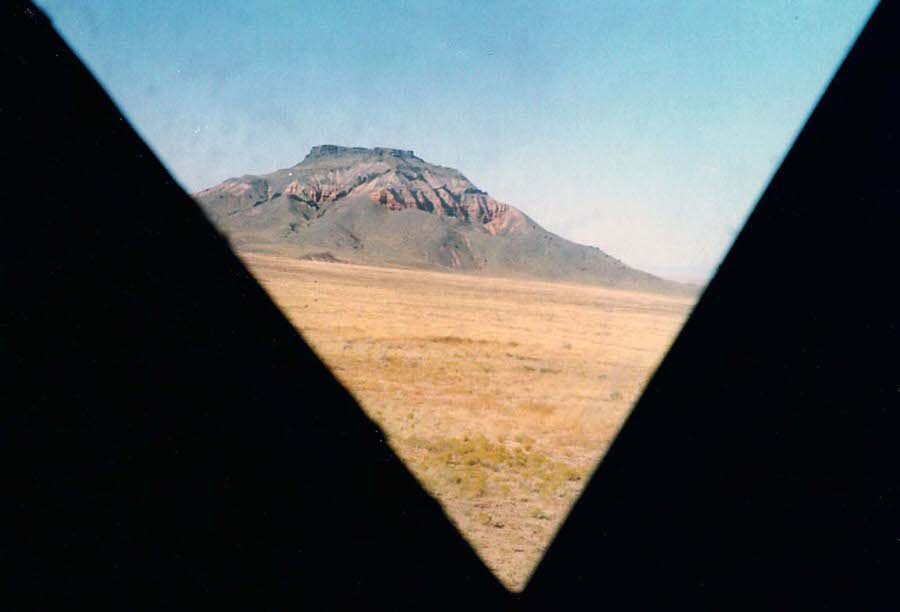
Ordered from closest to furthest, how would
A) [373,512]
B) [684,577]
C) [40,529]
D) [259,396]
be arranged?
1. [40,529]
2. [684,577]
3. [373,512]
4. [259,396]

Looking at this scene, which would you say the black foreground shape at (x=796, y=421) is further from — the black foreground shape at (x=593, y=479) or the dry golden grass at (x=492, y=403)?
the dry golden grass at (x=492, y=403)

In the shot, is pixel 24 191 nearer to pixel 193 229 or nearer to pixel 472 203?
pixel 193 229

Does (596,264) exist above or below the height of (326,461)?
above

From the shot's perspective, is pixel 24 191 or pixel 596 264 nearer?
pixel 24 191

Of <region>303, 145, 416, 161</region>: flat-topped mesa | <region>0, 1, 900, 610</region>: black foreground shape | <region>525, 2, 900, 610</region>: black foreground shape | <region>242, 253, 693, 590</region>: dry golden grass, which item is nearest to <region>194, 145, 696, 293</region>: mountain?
<region>303, 145, 416, 161</region>: flat-topped mesa

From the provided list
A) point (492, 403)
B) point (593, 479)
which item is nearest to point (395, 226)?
point (492, 403)

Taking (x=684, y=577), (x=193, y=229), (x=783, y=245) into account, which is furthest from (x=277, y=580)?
(x=193, y=229)
